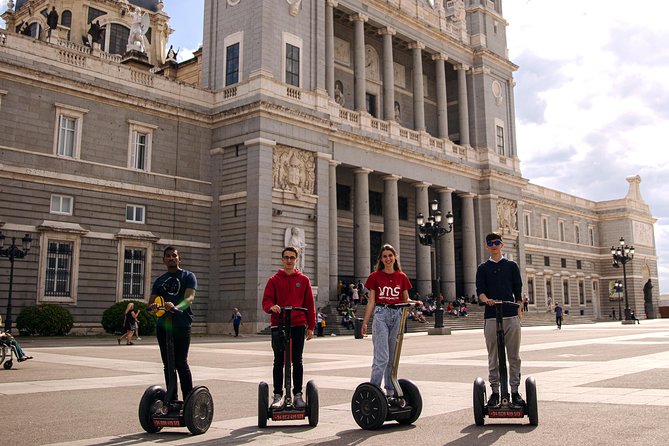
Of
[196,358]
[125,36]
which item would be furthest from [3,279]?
[125,36]

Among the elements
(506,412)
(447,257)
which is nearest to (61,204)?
(506,412)

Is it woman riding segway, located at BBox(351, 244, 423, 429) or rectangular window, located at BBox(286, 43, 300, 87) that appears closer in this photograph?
woman riding segway, located at BBox(351, 244, 423, 429)

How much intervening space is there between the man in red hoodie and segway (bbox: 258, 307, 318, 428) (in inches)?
1.9

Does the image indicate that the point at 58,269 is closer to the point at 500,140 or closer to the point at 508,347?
the point at 508,347

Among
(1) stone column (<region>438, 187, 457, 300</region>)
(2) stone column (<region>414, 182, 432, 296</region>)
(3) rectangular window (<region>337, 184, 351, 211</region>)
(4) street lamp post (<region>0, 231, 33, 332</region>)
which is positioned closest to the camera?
(4) street lamp post (<region>0, 231, 33, 332</region>)

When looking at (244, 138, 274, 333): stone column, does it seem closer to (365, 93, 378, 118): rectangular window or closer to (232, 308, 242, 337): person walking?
(232, 308, 242, 337): person walking

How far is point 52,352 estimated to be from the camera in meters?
20.0

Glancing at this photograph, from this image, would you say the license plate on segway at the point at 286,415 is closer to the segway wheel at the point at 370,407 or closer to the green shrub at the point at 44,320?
the segway wheel at the point at 370,407

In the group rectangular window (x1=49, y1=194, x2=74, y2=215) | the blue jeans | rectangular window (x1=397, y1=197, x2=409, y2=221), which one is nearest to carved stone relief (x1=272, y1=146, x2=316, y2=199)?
rectangular window (x1=49, y1=194, x2=74, y2=215)

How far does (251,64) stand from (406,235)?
2009 cm

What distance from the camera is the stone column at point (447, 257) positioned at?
49.2 metres

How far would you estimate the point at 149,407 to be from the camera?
751cm

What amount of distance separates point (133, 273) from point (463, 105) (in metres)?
31.9

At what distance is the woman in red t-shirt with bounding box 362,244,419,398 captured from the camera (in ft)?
26.2
